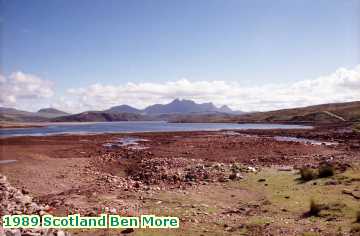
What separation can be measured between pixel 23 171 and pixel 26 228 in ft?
59.9

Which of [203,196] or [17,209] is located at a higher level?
[17,209]

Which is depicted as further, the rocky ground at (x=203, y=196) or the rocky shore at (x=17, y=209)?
the rocky ground at (x=203, y=196)

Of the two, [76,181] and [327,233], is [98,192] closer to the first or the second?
[76,181]

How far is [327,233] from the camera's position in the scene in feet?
34.7

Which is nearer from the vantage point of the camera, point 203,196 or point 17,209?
point 17,209

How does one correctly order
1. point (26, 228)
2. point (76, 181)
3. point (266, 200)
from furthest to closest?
point (76, 181)
point (266, 200)
point (26, 228)

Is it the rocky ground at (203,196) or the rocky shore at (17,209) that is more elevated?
the rocky shore at (17,209)

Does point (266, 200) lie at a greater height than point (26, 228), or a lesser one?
lesser

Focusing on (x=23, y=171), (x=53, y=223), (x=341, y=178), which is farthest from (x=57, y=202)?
(x=341, y=178)

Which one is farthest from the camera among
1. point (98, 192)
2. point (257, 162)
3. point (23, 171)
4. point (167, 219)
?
point (257, 162)

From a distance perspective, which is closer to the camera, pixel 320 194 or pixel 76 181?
pixel 320 194

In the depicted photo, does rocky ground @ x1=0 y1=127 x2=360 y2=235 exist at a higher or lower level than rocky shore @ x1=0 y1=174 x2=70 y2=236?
lower

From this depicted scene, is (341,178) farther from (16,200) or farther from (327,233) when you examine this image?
(16,200)

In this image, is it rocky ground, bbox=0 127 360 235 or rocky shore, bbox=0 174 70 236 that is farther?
rocky ground, bbox=0 127 360 235
